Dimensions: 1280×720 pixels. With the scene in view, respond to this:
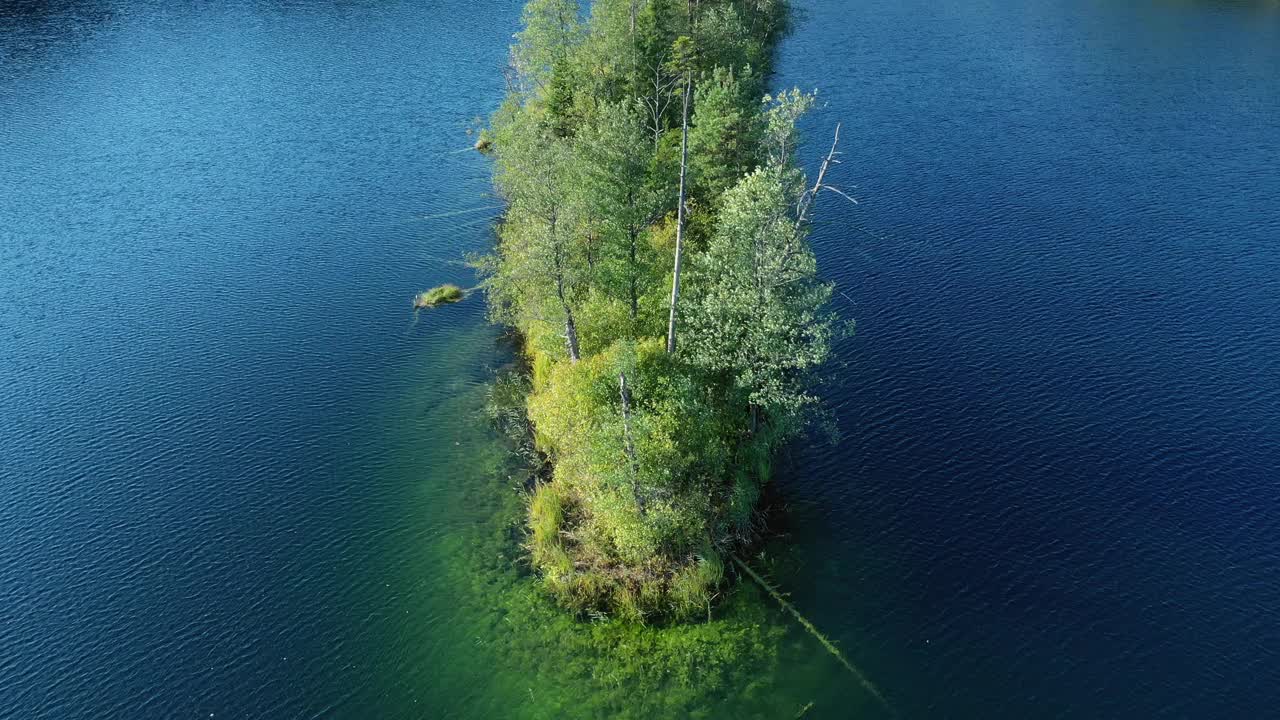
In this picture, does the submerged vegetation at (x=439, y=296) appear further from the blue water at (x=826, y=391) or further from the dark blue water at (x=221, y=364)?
the blue water at (x=826, y=391)

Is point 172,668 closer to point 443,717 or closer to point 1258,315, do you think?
point 443,717

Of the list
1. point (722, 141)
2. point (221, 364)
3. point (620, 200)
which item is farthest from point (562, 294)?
point (221, 364)

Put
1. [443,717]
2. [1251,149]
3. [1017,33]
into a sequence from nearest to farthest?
[443,717]
[1251,149]
[1017,33]

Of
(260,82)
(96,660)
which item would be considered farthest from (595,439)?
(260,82)

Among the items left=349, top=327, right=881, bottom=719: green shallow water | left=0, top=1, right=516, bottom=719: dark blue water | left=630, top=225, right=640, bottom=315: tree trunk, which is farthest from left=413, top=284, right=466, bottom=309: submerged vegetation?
left=349, top=327, right=881, bottom=719: green shallow water

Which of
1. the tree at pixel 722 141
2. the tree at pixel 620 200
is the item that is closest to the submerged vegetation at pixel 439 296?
the tree at pixel 620 200

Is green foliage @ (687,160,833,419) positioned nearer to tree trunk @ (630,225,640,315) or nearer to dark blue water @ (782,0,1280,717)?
tree trunk @ (630,225,640,315)

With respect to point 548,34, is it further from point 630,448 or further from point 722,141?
point 630,448
